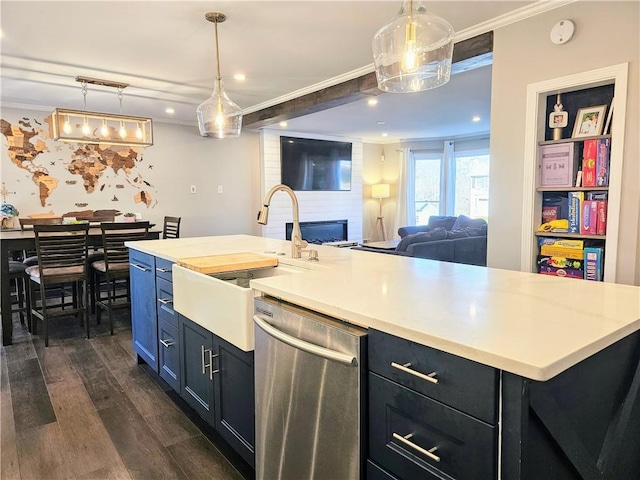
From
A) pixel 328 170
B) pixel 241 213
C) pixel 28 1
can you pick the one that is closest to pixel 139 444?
pixel 28 1

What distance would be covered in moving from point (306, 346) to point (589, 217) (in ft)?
7.90

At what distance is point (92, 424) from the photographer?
2.32 m

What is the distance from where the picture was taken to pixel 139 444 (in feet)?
7.02

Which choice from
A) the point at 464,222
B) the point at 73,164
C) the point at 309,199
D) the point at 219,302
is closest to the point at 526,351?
the point at 219,302

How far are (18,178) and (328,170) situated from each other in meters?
4.92

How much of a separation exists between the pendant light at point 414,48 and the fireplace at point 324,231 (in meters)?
5.76

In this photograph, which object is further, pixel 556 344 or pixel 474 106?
pixel 474 106

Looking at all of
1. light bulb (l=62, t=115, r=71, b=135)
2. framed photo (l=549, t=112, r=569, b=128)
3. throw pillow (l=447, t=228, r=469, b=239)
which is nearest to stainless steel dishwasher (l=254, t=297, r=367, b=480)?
framed photo (l=549, t=112, r=569, b=128)

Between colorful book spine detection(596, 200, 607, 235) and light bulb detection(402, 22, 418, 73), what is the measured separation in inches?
67.4

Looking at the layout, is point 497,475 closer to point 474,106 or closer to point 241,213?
point 474,106

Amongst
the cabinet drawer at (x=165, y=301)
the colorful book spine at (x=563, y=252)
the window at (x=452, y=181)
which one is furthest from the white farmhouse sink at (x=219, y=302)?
the window at (x=452, y=181)

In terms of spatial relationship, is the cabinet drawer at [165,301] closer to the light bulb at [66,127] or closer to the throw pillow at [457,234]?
the light bulb at [66,127]

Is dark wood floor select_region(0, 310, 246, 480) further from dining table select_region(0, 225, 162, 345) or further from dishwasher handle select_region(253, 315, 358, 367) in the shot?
dishwasher handle select_region(253, 315, 358, 367)

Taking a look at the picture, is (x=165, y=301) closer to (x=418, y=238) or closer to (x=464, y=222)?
(x=418, y=238)
